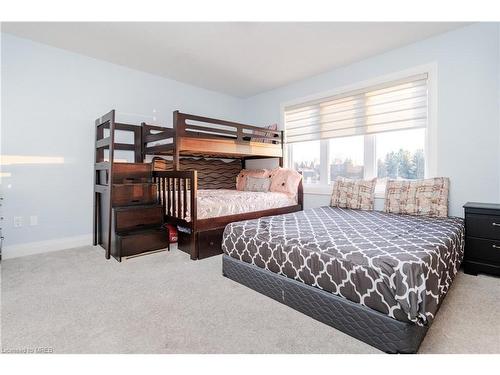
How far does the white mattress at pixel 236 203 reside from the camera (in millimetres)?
2836

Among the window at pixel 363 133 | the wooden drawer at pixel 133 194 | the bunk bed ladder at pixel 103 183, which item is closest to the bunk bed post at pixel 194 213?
the wooden drawer at pixel 133 194

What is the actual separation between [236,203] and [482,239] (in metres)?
2.34

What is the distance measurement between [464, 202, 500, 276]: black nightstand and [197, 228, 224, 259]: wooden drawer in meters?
2.34

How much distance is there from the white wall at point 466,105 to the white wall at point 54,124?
3659 mm

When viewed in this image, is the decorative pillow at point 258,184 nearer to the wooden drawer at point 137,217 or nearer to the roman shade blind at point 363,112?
the roman shade blind at point 363,112

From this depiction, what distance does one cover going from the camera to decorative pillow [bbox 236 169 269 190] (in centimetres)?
422

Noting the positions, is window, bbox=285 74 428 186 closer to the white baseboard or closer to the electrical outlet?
the white baseboard

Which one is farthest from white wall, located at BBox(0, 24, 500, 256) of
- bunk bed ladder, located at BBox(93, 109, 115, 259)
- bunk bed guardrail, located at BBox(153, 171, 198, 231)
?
bunk bed guardrail, located at BBox(153, 171, 198, 231)

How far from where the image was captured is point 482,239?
223cm

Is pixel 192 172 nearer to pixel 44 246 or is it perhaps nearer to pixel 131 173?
pixel 131 173

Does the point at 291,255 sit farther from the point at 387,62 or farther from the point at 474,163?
the point at 387,62

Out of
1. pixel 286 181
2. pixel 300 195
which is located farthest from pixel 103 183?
pixel 300 195
